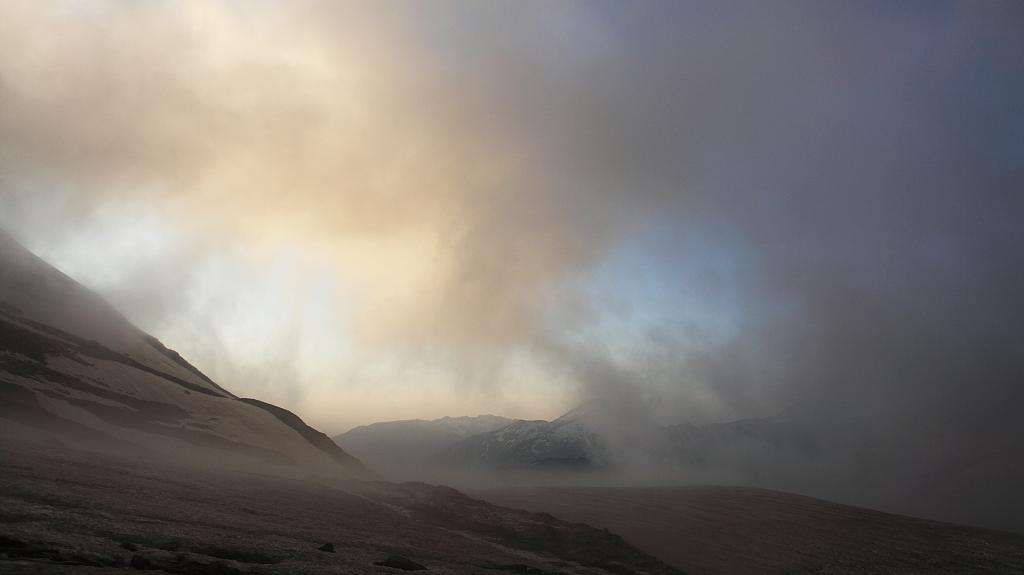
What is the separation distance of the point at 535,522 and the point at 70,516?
50084mm

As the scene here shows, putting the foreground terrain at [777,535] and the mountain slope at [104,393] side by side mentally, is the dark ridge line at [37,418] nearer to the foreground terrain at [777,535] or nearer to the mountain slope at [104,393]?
the mountain slope at [104,393]

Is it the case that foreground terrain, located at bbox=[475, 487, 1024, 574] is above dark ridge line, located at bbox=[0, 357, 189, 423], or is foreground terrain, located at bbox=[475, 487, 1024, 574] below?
below

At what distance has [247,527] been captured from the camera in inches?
1635

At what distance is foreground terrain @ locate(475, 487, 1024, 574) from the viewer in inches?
2579

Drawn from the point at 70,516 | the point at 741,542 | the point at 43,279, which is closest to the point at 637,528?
the point at 741,542

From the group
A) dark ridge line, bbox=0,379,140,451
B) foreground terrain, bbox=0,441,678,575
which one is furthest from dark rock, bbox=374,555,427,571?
dark ridge line, bbox=0,379,140,451

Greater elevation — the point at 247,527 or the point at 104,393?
the point at 104,393

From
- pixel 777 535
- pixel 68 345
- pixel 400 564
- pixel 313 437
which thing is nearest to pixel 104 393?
pixel 68 345

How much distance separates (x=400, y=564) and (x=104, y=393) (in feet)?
298

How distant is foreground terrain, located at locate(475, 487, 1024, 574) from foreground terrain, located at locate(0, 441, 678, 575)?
13103 mm

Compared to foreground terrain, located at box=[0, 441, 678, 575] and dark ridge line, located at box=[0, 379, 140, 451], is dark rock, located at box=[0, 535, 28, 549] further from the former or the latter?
dark ridge line, located at box=[0, 379, 140, 451]

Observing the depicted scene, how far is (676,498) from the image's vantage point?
11794cm

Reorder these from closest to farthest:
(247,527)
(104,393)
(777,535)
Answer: (247,527) < (777,535) < (104,393)

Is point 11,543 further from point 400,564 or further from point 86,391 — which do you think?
point 86,391
